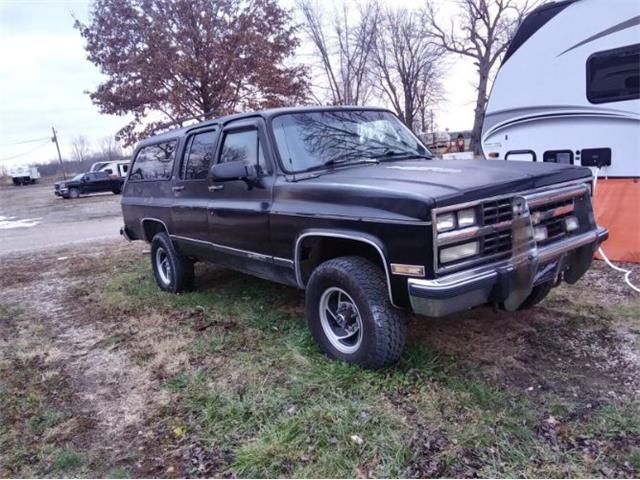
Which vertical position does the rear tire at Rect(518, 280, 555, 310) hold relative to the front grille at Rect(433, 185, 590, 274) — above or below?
below

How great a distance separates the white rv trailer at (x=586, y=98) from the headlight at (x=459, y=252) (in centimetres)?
380

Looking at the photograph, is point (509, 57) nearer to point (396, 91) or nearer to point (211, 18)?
point (211, 18)

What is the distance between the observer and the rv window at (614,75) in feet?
18.7

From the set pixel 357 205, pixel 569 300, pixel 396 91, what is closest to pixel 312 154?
pixel 357 205

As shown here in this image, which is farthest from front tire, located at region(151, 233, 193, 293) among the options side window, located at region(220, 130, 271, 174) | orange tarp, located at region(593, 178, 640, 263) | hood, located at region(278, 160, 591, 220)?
orange tarp, located at region(593, 178, 640, 263)

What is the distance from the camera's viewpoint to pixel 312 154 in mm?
4086

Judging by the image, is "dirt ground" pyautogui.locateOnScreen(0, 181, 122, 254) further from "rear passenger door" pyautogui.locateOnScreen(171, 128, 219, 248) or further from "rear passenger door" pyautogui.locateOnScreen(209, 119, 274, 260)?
"rear passenger door" pyautogui.locateOnScreen(209, 119, 274, 260)

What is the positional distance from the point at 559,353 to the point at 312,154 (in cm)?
246

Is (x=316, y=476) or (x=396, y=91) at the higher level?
(x=396, y=91)

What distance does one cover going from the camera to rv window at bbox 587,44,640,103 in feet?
18.7

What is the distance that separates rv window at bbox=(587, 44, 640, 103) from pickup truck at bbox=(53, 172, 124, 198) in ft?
84.3

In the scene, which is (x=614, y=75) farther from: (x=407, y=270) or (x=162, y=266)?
(x=162, y=266)

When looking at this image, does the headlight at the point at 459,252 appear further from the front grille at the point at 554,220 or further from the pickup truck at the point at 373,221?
the front grille at the point at 554,220

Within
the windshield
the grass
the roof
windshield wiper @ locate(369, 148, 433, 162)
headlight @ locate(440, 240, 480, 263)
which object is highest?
the roof
